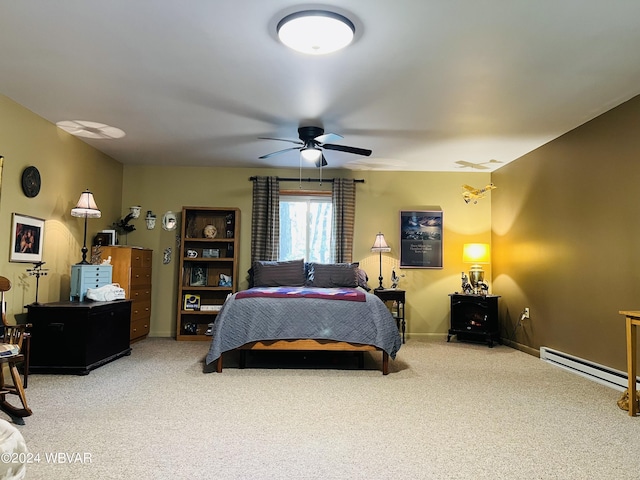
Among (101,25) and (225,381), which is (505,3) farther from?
(225,381)

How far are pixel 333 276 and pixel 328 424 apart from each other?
285 centimetres

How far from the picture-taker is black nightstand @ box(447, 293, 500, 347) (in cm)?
571

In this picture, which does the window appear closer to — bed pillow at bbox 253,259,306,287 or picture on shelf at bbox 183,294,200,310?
bed pillow at bbox 253,259,306,287

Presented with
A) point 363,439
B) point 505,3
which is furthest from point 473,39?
point 363,439

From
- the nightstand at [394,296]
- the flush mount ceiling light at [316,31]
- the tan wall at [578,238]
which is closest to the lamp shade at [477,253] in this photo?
the tan wall at [578,238]

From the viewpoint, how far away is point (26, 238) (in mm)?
4203

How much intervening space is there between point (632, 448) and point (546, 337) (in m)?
2.59

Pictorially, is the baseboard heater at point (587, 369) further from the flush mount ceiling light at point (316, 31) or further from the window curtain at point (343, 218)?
the flush mount ceiling light at point (316, 31)

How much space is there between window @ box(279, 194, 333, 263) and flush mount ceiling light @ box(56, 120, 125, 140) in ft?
7.93

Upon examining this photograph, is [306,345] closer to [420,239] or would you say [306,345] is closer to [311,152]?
[311,152]

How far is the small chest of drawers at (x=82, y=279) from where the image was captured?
4449 mm

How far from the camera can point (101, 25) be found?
271 centimetres

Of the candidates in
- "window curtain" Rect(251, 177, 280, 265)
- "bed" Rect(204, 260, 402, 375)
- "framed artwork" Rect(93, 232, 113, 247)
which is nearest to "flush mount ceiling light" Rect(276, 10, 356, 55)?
"bed" Rect(204, 260, 402, 375)

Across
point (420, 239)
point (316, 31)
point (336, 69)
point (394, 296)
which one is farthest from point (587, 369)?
point (316, 31)
